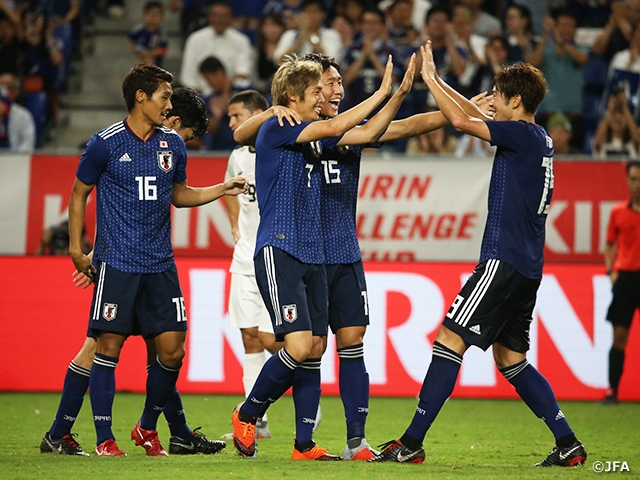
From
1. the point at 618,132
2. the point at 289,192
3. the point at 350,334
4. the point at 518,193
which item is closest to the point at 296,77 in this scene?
the point at 289,192

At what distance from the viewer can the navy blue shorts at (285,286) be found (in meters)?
5.84

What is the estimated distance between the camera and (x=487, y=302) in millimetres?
5883

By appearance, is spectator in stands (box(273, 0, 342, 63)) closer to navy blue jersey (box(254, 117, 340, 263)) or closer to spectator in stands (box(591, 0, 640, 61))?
spectator in stands (box(591, 0, 640, 61))

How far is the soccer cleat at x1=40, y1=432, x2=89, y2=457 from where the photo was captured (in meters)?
6.26

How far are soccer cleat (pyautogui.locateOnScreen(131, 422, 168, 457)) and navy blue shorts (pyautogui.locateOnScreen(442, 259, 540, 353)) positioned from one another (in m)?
2.00

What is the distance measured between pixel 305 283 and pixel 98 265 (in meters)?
1.32

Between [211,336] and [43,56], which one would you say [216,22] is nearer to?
[43,56]

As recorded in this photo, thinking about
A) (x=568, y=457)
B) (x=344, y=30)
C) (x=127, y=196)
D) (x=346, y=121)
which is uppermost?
(x=344, y=30)

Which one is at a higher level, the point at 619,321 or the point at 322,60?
the point at 322,60

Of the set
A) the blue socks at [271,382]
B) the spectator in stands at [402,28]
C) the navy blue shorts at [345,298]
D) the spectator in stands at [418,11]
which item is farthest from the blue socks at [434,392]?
the spectator in stands at [418,11]

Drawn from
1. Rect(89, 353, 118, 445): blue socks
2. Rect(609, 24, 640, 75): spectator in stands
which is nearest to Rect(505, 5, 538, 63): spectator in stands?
Rect(609, 24, 640, 75): spectator in stands

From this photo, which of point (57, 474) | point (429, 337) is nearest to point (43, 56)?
point (429, 337)

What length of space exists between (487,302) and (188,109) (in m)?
2.45

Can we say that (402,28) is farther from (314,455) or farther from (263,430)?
(314,455)
